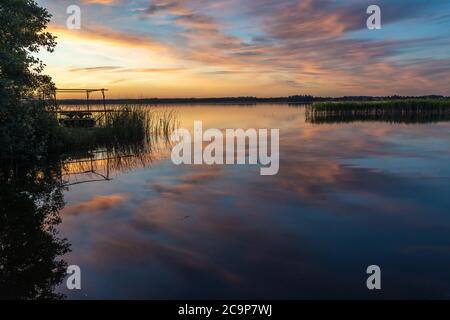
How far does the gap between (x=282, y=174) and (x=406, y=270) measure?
8768mm

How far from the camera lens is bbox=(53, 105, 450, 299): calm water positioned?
6055mm

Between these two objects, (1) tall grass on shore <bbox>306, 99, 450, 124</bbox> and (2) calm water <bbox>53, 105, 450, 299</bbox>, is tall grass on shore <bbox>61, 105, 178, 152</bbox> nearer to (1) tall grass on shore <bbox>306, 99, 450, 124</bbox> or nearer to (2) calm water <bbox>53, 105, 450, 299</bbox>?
(2) calm water <bbox>53, 105, 450, 299</bbox>

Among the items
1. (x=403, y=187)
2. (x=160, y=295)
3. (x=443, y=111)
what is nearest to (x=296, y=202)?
(x=403, y=187)

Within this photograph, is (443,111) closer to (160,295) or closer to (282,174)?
(282,174)

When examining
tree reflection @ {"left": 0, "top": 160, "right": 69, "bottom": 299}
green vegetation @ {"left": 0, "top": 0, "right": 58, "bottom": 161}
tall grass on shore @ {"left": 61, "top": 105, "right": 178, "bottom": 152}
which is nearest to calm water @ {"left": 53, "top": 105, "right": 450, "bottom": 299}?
tree reflection @ {"left": 0, "top": 160, "right": 69, "bottom": 299}

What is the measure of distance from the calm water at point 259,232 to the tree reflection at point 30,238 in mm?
368

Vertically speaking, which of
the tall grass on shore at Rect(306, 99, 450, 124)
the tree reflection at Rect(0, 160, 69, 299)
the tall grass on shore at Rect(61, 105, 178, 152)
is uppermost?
the tall grass on shore at Rect(306, 99, 450, 124)

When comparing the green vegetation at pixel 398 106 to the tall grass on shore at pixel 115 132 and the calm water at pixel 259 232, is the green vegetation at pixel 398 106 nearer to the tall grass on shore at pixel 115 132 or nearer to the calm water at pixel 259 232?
the tall grass on shore at pixel 115 132

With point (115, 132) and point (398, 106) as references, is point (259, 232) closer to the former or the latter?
point (115, 132)

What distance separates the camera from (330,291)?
5789 millimetres

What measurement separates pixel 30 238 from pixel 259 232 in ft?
15.7

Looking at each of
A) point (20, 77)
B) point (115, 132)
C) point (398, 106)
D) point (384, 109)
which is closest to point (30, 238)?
point (20, 77)

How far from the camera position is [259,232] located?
8.48m

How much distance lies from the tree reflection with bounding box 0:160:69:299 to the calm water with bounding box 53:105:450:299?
368 mm
